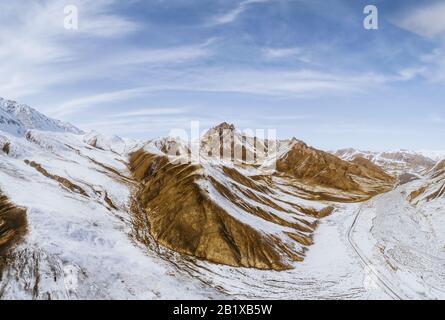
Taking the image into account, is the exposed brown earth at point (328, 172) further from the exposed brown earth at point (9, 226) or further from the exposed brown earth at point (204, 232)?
the exposed brown earth at point (9, 226)

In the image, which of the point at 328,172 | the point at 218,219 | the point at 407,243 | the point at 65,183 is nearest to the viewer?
the point at 218,219

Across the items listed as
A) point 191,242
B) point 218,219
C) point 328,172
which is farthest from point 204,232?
point 328,172

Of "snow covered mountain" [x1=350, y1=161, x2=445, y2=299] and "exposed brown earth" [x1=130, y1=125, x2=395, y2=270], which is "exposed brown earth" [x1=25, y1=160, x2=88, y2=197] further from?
"snow covered mountain" [x1=350, y1=161, x2=445, y2=299]

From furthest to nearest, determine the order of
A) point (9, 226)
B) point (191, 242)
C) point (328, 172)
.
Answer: point (328, 172)
point (191, 242)
point (9, 226)

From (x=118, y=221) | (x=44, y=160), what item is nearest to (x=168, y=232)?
(x=118, y=221)

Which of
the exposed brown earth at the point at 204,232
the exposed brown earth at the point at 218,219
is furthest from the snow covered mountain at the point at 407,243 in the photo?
the exposed brown earth at the point at 204,232

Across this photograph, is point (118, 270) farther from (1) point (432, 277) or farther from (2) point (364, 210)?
(2) point (364, 210)

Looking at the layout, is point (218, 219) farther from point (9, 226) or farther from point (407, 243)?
point (407, 243)

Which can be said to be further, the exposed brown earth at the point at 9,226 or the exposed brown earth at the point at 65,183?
the exposed brown earth at the point at 65,183

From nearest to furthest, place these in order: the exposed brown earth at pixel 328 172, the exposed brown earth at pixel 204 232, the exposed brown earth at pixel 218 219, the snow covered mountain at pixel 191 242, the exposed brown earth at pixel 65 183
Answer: the snow covered mountain at pixel 191 242 < the exposed brown earth at pixel 204 232 < the exposed brown earth at pixel 218 219 < the exposed brown earth at pixel 65 183 < the exposed brown earth at pixel 328 172

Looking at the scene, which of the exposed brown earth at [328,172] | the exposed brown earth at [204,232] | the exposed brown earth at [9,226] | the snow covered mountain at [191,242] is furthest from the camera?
the exposed brown earth at [328,172]

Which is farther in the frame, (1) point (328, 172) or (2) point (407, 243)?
(1) point (328, 172)
